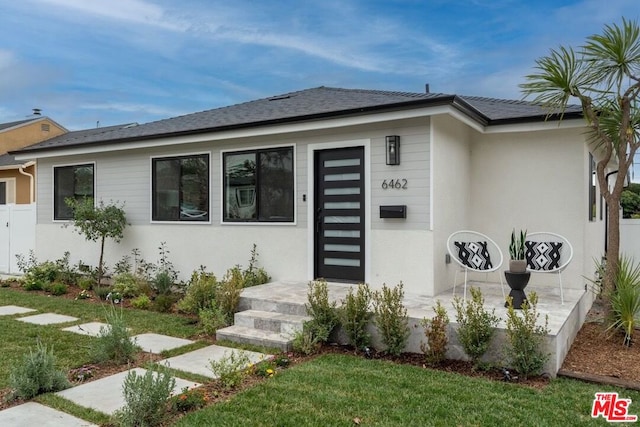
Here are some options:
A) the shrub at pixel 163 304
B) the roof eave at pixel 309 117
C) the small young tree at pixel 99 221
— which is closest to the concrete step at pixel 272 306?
the shrub at pixel 163 304

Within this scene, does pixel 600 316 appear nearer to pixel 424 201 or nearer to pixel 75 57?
pixel 424 201

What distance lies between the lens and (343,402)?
11.1ft

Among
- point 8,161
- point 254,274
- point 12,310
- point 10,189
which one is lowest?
point 12,310

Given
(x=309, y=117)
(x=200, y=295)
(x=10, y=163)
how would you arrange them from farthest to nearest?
(x=10, y=163)
(x=309, y=117)
(x=200, y=295)

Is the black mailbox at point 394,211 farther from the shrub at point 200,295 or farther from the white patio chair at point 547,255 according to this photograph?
the shrub at point 200,295

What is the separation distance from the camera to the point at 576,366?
428 cm

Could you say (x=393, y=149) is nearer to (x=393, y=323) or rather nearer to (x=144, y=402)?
(x=393, y=323)

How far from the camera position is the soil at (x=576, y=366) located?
3.83 metres

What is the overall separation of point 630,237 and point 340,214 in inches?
274

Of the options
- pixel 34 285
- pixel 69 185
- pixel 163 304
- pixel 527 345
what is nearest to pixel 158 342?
pixel 163 304

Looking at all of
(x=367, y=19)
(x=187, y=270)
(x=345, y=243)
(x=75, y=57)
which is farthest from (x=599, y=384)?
(x=75, y=57)

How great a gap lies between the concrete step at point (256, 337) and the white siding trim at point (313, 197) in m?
1.83

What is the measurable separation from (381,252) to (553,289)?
2566 millimetres

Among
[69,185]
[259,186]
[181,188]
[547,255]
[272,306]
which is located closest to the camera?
[272,306]
